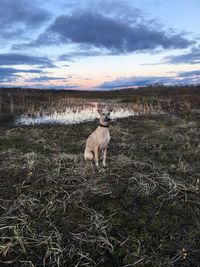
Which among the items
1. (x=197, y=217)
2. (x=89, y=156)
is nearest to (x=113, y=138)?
(x=89, y=156)

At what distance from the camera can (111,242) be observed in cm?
587

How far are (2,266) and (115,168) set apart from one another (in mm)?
4050

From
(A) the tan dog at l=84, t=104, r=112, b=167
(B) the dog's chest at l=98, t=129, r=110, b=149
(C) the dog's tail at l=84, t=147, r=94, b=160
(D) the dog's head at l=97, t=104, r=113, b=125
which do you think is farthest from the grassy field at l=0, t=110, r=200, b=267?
(D) the dog's head at l=97, t=104, r=113, b=125

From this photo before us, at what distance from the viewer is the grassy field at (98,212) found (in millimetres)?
5551

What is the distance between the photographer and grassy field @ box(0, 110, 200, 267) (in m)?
5.55

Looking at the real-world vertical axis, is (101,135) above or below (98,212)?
above

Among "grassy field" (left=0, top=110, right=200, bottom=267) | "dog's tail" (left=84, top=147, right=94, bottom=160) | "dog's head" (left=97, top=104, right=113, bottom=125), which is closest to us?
"grassy field" (left=0, top=110, right=200, bottom=267)

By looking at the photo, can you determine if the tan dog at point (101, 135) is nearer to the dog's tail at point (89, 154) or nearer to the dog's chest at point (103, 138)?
the dog's chest at point (103, 138)

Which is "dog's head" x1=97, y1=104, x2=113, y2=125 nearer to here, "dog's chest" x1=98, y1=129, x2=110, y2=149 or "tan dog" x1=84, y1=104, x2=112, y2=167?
"tan dog" x1=84, y1=104, x2=112, y2=167

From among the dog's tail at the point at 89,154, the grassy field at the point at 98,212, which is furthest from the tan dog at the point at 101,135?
the grassy field at the point at 98,212

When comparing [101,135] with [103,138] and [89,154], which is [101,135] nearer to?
[103,138]

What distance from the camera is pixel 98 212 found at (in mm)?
6785

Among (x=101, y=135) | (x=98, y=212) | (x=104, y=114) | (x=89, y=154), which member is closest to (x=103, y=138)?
(x=101, y=135)

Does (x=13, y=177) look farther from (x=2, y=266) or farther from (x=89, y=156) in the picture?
(x=2, y=266)
